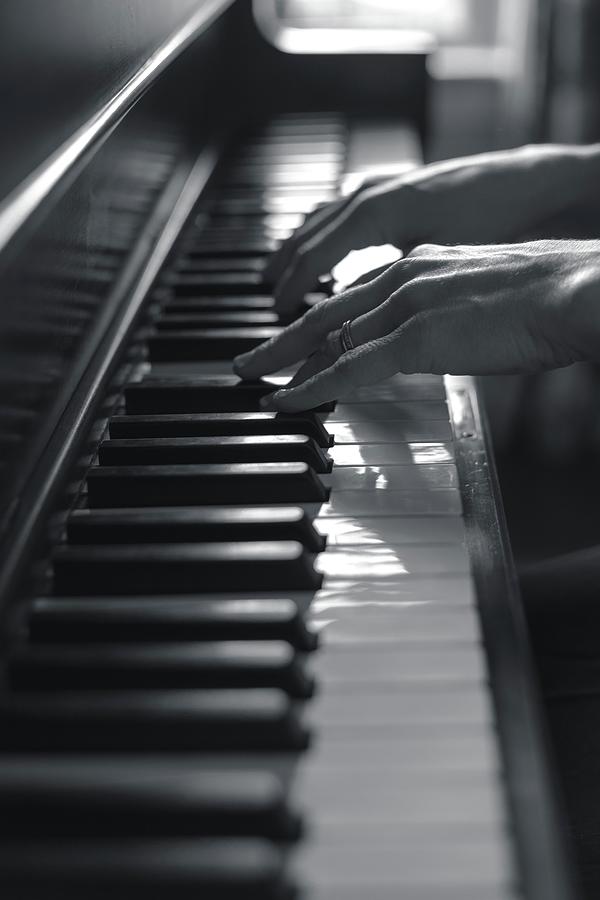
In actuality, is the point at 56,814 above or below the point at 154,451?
below

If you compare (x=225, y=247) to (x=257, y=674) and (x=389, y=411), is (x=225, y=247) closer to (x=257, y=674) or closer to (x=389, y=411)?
(x=389, y=411)

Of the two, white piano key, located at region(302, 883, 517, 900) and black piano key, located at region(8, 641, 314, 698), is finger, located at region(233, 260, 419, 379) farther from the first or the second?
white piano key, located at region(302, 883, 517, 900)

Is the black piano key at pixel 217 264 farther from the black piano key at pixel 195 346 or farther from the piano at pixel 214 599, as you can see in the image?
the black piano key at pixel 195 346

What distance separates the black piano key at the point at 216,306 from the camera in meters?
1.42

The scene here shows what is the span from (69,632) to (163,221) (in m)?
0.87

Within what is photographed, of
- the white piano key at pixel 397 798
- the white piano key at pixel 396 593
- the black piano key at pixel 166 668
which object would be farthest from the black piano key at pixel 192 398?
the white piano key at pixel 397 798

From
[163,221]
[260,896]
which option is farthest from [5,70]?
[260,896]

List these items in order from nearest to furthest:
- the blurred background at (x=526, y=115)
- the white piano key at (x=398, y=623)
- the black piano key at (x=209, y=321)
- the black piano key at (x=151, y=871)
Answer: the black piano key at (x=151, y=871) < the white piano key at (x=398, y=623) < the black piano key at (x=209, y=321) < the blurred background at (x=526, y=115)

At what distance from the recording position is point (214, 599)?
33.5 inches

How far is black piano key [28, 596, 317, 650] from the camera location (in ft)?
2.57

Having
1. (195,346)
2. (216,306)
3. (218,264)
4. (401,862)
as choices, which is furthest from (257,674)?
(218,264)

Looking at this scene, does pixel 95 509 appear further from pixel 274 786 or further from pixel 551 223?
pixel 551 223

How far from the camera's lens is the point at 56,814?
64 cm

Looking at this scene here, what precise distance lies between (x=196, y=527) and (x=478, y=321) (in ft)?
1.14
